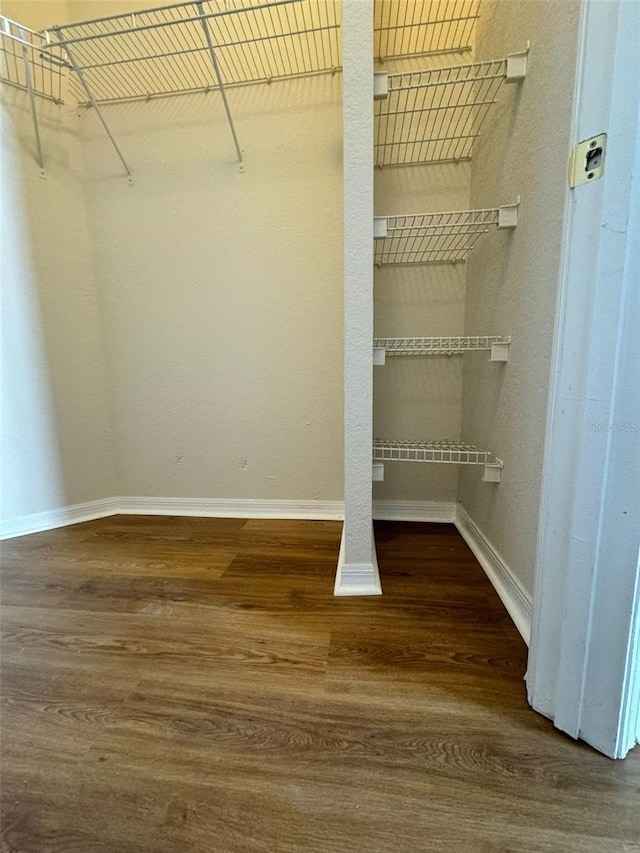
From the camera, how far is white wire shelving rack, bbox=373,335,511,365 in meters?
1.11

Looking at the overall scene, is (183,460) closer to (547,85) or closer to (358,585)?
(358,585)

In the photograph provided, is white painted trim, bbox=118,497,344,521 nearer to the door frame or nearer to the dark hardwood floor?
the dark hardwood floor

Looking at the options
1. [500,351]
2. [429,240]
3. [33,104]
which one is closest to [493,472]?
[500,351]

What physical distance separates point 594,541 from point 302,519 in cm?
131

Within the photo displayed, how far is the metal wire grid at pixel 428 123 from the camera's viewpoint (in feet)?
4.37

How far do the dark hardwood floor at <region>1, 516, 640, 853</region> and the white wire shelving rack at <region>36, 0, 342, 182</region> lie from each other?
6.16 ft

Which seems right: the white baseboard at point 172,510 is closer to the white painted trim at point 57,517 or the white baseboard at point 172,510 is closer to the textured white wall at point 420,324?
the white painted trim at point 57,517

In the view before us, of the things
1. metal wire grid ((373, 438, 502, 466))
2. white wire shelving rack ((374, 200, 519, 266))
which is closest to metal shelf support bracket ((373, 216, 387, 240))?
white wire shelving rack ((374, 200, 519, 266))

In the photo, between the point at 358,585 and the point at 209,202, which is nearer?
the point at 358,585

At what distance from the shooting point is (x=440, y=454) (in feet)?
4.95

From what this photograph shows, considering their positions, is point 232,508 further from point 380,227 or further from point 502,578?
point 380,227

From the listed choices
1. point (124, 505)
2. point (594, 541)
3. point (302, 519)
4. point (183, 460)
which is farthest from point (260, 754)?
point (124, 505)

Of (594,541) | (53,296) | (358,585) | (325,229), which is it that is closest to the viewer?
(594,541)

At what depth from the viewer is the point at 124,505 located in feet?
6.34
